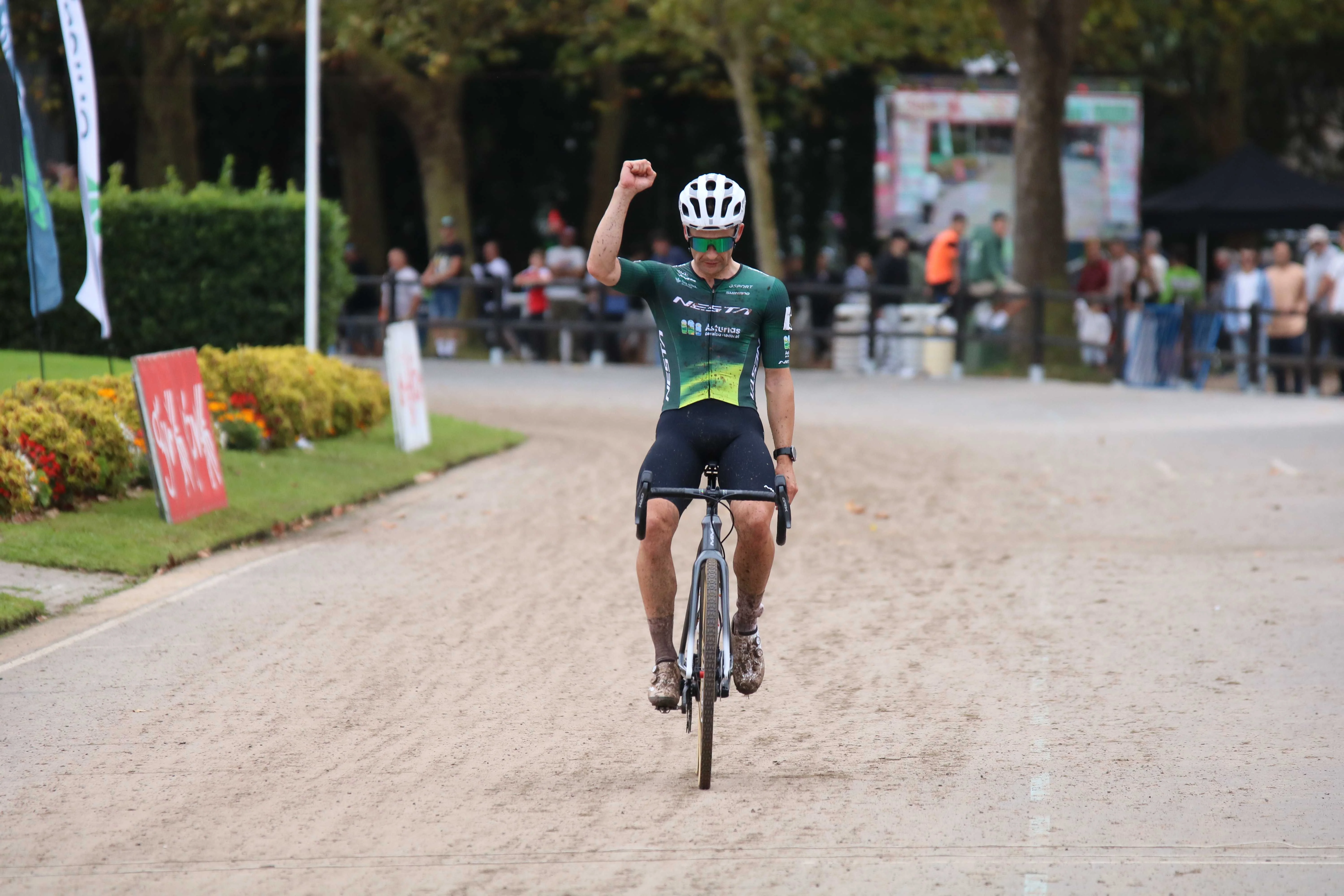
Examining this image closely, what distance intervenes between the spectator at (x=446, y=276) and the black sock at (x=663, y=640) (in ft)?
78.4

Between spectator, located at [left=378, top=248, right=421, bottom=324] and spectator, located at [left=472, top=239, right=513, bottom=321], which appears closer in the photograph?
spectator, located at [left=472, top=239, right=513, bottom=321]

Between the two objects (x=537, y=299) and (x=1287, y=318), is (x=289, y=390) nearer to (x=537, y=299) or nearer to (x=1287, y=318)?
(x=537, y=299)

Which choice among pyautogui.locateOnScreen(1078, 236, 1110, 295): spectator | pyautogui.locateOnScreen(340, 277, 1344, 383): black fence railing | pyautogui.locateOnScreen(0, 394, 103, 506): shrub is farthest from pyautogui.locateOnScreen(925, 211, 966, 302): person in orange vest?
pyautogui.locateOnScreen(0, 394, 103, 506): shrub

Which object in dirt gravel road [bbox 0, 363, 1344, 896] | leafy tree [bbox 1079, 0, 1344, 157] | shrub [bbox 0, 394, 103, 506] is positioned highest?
leafy tree [bbox 1079, 0, 1344, 157]

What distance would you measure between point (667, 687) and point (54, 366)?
42.9 ft

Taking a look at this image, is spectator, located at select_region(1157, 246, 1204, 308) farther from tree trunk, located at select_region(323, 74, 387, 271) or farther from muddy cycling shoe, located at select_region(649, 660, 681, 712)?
muddy cycling shoe, located at select_region(649, 660, 681, 712)

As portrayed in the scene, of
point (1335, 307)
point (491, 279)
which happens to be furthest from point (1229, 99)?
point (491, 279)

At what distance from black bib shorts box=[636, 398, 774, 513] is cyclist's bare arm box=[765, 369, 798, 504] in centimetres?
7

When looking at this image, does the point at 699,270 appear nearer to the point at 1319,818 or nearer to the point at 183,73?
the point at 1319,818

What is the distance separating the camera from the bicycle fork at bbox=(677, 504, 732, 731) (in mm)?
6465

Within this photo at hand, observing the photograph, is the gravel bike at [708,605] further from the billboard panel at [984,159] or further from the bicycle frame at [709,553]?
the billboard panel at [984,159]

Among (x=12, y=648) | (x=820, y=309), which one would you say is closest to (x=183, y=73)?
(x=820, y=309)

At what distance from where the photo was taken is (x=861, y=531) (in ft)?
42.9

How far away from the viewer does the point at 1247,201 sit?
31422 millimetres
